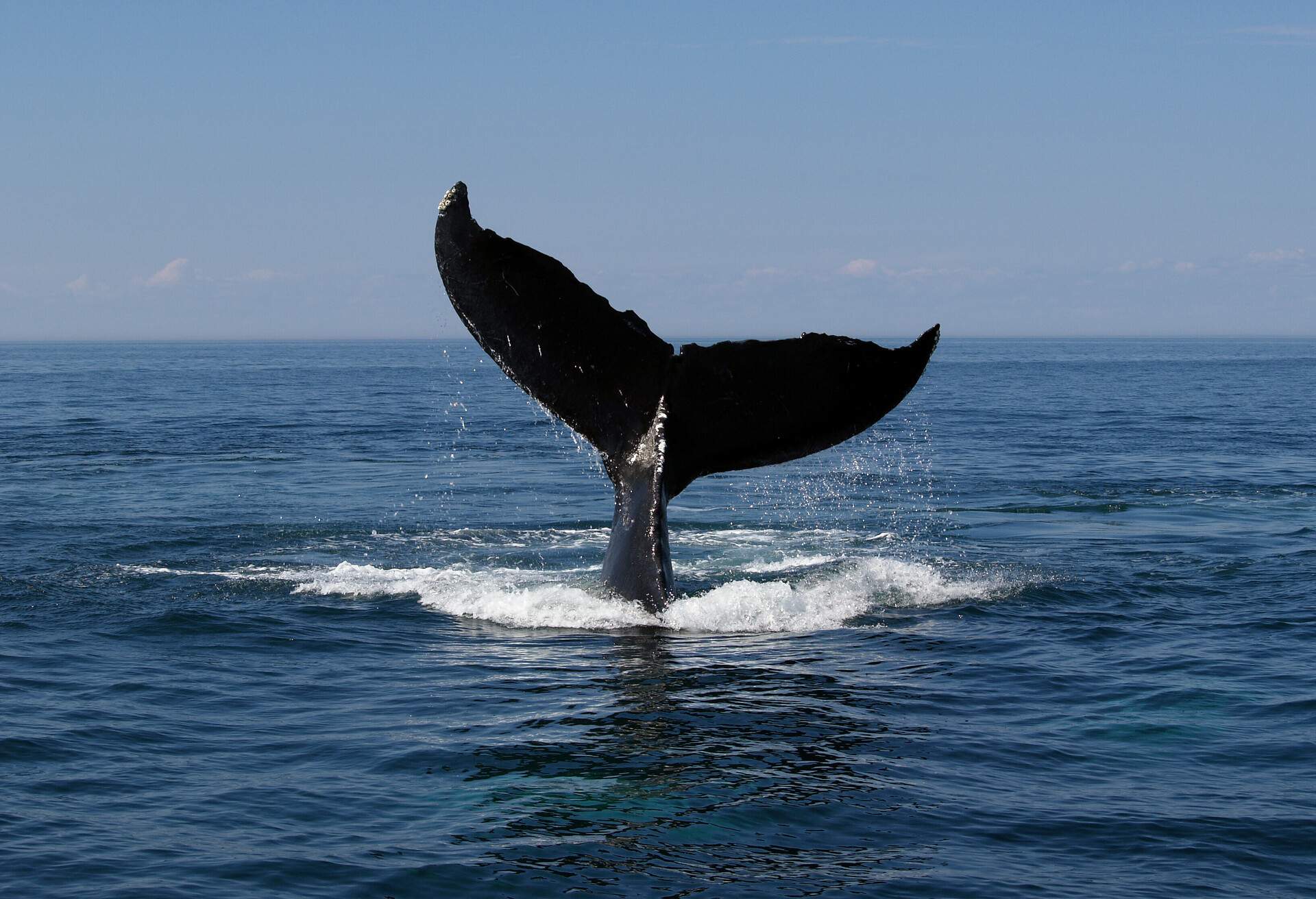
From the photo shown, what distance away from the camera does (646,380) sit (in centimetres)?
970

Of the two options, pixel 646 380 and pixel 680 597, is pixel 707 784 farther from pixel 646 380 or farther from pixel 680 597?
pixel 680 597

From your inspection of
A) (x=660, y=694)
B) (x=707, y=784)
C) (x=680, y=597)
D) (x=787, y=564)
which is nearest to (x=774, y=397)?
(x=660, y=694)

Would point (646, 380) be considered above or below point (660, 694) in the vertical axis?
above

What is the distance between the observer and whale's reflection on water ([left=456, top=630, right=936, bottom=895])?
5.94m

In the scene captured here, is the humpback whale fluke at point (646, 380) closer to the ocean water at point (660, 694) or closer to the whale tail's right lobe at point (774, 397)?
the whale tail's right lobe at point (774, 397)

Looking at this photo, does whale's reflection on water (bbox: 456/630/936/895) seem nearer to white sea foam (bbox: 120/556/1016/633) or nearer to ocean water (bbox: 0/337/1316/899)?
ocean water (bbox: 0/337/1316/899)

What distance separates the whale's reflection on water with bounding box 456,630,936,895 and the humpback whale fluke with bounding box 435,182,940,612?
132 cm

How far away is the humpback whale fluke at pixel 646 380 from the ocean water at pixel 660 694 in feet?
3.88

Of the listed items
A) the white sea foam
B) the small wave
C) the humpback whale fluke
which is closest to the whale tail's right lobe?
the humpback whale fluke

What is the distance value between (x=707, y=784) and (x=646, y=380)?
3.51m

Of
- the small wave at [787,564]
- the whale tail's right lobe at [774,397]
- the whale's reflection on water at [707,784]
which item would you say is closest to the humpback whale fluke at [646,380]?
the whale tail's right lobe at [774,397]

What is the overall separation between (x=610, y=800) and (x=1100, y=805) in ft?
7.33

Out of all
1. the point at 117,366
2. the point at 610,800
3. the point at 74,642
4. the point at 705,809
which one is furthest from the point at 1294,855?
the point at 117,366

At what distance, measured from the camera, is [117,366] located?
258ft
